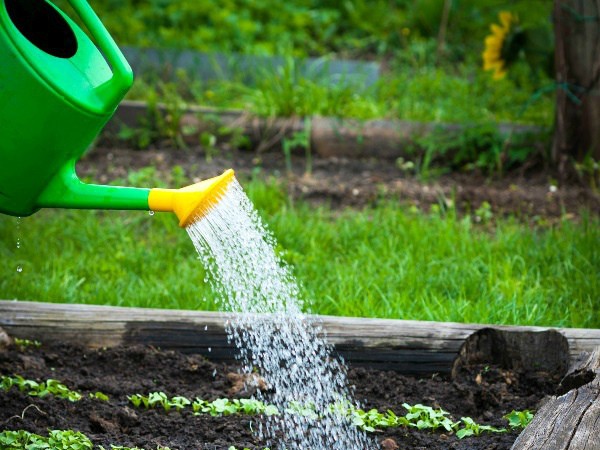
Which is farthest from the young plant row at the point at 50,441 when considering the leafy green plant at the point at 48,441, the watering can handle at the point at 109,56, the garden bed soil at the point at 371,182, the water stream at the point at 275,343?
the garden bed soil at the point at 371,182

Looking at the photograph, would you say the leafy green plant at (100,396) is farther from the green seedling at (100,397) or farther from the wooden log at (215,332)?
the wooden log at (215,332)

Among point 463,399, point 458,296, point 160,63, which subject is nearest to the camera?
point 463,399

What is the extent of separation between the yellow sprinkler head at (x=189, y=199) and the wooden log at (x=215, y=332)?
940 millimetres

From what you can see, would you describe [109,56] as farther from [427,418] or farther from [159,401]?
[427,418]

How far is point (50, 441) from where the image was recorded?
2.58 metres

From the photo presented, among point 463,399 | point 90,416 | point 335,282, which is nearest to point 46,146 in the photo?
point 90,416

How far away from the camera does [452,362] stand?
3.13 meters

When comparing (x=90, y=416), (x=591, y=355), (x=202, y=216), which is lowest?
(x=90, y=416)

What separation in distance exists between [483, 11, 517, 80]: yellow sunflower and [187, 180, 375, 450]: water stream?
2527 millimetres

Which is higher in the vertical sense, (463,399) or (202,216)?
(202,216)

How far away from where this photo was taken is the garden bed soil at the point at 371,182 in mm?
4809

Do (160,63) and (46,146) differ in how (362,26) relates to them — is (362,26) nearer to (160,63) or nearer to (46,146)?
(160,63)

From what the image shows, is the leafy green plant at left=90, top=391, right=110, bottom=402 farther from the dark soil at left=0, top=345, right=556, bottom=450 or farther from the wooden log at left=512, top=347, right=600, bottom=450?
the wooden log at left=512, top=347, right=600, bottom=450

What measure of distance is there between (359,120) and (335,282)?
1.90 m
